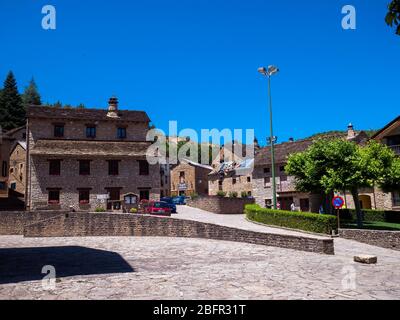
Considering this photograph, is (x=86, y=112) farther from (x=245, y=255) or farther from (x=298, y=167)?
(x=245, y=255)

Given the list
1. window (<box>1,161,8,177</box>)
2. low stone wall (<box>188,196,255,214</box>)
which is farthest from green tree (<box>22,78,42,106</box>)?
low stone wall (<box>188,196,255,214</box>)

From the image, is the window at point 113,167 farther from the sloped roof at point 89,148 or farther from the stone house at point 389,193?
the stone house at point 389,193

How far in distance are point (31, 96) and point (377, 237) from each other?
92351mm

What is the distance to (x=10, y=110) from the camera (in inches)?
2867

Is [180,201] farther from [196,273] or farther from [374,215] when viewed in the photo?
[196,273]

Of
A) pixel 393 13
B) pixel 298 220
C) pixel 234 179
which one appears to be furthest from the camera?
pixel 234 179

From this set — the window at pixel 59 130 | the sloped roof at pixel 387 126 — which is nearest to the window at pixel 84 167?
the window at pixel 59 130

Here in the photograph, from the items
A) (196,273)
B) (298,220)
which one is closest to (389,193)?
(298,220)

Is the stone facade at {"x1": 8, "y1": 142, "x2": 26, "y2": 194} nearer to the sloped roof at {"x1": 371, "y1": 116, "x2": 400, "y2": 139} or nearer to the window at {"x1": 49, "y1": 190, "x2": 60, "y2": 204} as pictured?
the window at {"x1": 49, "y1": 190, "x2": 60, "y2": 204}

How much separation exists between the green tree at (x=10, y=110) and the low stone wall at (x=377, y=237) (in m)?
68.9

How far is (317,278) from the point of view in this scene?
10.8m

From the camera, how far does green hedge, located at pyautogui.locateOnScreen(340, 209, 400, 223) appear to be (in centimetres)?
3256

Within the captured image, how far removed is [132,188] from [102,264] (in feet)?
82.3
